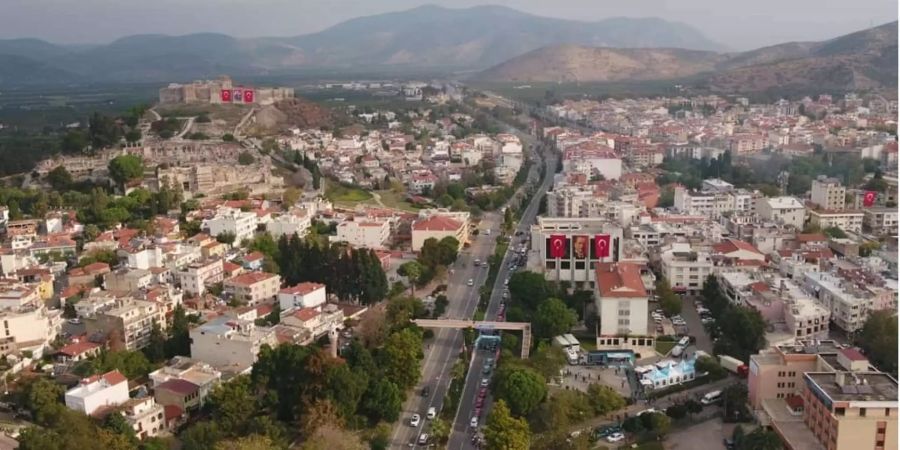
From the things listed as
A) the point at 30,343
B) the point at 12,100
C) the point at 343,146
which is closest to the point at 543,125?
the point at 343,146

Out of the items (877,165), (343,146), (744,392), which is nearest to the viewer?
(744,392)

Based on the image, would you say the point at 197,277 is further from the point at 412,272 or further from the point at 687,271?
the point at 687,271

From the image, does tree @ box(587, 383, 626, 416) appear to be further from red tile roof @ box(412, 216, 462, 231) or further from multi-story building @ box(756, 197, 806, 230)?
multi-story building @ box(756, 197, 806, 230)

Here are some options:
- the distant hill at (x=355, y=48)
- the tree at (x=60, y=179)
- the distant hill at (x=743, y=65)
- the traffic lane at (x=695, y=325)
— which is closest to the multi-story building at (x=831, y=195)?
the traffic lane at (x=695, y=325)

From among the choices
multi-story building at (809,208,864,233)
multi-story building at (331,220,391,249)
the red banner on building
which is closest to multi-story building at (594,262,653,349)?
the red banner on building

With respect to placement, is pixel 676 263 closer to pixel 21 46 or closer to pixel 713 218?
pixel 713 218

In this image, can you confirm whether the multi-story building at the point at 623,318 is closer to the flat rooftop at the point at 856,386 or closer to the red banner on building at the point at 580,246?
the red banner on building at the point at 580,246
